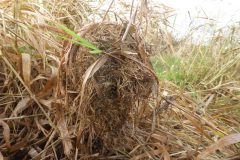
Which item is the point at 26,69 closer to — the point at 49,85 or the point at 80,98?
the point at 49,85

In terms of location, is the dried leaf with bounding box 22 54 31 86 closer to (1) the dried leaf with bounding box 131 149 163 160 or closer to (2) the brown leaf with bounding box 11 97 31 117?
(2) the brown leaf with bounding box 11 97 31 117

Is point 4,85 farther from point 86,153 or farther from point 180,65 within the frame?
point 180,65

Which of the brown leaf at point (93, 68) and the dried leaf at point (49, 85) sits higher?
the brown leaf at point (93, 68)

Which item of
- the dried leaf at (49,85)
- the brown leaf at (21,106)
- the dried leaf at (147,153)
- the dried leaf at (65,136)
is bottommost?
the dried leaf at (147,153)

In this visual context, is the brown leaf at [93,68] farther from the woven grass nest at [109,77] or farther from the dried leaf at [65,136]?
the dried leaf at [65,136]

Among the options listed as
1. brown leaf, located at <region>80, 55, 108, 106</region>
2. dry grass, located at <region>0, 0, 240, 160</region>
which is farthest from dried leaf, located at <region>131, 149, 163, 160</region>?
brown leaf, located at <region>80, 55, 108, 106</region>

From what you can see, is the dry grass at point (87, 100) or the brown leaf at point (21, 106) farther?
the brown leaf at point (21, 106)

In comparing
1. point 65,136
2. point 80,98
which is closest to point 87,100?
point 80,98

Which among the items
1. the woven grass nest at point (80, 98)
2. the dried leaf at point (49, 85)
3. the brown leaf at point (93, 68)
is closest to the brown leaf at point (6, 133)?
the woven grass nest at point (80, 98)

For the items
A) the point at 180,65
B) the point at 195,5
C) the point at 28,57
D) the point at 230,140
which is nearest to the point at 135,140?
the point at 230,140
